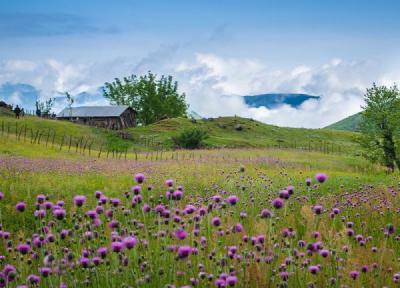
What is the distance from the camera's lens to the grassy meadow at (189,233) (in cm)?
438

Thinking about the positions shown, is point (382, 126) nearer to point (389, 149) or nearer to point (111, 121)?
point (389, 149)

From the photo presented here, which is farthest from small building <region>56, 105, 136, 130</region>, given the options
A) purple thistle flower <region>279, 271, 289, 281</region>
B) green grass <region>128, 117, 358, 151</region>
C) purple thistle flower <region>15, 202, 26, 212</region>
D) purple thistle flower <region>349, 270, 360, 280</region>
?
purple thistle flower <region>349, 270, 360, 280</region>

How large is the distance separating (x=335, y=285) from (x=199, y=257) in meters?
1.53

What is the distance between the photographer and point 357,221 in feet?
28.6

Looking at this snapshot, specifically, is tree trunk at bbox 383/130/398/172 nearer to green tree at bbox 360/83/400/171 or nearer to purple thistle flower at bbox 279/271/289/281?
green tree at bbox 360/83/400/171

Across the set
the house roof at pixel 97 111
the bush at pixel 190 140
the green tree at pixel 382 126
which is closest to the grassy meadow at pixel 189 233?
the green tree at pixel 382 126

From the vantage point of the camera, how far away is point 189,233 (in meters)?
6.34

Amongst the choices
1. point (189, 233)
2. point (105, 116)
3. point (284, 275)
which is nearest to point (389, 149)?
point (189, 233)

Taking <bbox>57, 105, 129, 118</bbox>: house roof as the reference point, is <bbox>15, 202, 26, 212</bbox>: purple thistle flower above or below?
below

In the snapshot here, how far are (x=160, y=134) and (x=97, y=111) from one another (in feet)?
88.3

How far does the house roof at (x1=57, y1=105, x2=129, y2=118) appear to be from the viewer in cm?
8675

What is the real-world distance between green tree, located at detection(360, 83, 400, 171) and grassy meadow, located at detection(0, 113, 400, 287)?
19.4 m

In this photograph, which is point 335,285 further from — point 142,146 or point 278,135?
point 278,135

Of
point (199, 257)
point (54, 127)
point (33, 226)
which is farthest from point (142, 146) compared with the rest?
point (199, 257)
